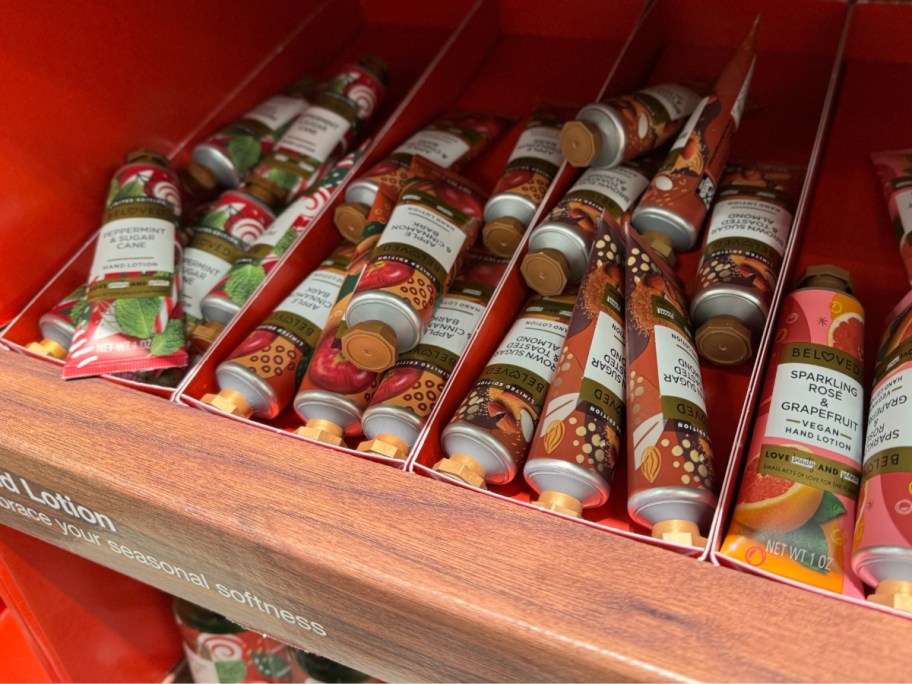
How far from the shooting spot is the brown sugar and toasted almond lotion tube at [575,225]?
82 cm

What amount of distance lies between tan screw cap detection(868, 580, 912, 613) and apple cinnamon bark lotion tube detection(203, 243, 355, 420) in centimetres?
57

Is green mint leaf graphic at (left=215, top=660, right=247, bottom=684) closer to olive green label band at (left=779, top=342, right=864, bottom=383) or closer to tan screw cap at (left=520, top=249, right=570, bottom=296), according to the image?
tan screw cap at (left=520, top=249, right=570, bottom=296)

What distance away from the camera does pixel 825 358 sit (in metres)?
0.69

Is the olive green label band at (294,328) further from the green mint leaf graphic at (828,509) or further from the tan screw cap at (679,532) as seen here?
the green mint leaf graphic at (828,509)

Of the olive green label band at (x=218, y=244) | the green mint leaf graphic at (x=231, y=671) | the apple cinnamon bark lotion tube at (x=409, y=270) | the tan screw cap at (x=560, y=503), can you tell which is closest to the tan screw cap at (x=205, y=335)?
the olive green label band at (x=218, y=244)

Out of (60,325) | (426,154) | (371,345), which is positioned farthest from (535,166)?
(60,325)

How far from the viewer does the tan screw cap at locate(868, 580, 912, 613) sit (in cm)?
54

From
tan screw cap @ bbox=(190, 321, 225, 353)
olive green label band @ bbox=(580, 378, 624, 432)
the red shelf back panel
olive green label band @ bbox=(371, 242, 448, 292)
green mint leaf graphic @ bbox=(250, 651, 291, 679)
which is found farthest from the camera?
green mint leaf graphic @ bbox=(250, 651, 291, 679)

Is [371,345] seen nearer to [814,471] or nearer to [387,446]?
[387,446]

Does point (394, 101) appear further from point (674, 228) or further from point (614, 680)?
point (614, 680)

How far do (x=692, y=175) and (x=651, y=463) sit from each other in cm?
35

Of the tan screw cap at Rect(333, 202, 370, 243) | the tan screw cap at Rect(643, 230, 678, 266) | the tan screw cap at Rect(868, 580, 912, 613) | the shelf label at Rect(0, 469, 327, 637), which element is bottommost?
the shelf label at Rect(0, 469, 327, 637)

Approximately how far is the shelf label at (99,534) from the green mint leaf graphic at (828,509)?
0.42 m

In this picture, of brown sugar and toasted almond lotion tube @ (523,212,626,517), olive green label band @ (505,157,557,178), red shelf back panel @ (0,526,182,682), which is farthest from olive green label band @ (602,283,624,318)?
red shelf back panel @ (0,526,182,682)
